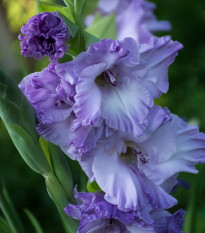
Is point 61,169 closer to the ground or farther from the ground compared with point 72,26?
closer to the ground

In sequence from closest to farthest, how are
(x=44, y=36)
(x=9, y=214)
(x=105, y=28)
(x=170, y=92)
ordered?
1. (x=44, y=36)
2. (x=9, y=214)
3. (x=105, y=28)
4. (x=170, y=92)

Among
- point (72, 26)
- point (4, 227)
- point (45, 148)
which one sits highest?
point (72, 26)

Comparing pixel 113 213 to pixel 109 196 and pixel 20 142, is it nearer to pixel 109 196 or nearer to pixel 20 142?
pixel 109 196

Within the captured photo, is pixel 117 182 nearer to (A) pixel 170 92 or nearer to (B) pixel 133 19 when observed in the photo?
(B) pixel 133 19

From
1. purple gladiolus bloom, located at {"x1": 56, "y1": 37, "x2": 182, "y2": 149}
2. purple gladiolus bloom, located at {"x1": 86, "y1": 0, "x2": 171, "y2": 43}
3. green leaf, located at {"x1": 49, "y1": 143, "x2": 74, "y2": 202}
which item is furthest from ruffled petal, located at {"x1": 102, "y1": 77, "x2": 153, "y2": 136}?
purple gladiolus bloom, located at {"x1": 86, "y1": 0, "x2": 171, "y2": 43}

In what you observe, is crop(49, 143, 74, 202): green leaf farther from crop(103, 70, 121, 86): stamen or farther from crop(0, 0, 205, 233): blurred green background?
crop(0, 0, 205, 233): blurred green background

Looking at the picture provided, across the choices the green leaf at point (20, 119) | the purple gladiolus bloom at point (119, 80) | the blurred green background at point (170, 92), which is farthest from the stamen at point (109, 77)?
the blurred green background at point (170, 92)

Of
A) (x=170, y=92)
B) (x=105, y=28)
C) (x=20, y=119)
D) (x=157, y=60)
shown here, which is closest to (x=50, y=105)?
(x=20, y=119)
